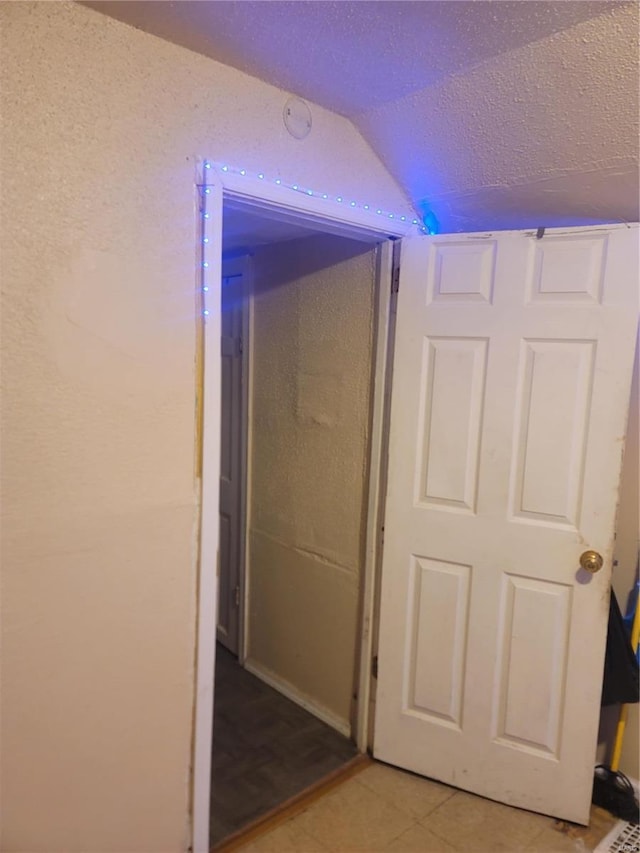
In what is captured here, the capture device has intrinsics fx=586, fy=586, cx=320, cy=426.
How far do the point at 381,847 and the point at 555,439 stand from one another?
142 centimetres

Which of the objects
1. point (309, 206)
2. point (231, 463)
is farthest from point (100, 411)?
point (231, 463)

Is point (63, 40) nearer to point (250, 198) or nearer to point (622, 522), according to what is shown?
point (250, 198)

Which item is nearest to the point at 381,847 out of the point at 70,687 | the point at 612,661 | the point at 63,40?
the point at 612,661

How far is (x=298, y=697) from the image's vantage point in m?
2.66

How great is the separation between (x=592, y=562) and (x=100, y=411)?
153 cm

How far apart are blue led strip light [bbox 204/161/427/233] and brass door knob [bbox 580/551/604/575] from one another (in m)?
1.25

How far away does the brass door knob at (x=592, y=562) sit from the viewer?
6.07ft

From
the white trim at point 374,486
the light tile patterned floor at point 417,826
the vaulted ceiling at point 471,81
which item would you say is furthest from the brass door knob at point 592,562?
the vaulted ceiling at point 471,81

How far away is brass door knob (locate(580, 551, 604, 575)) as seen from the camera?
1850 millimetres

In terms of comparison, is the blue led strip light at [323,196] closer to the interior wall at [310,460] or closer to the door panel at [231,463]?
the interior wall at [310,460]

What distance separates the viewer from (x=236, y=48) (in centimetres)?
144

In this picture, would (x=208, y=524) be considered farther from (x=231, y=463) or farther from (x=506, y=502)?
(x=231, y=463)

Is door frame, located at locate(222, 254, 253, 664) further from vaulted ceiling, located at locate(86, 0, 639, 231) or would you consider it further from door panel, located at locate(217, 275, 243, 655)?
vaulted ceiling, located at locate(86, 0, 639, 231)

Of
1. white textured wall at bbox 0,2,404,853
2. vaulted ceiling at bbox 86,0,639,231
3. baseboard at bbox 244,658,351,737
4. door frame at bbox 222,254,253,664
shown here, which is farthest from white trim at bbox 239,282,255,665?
white textured wall at bbox 0,2,404,853
